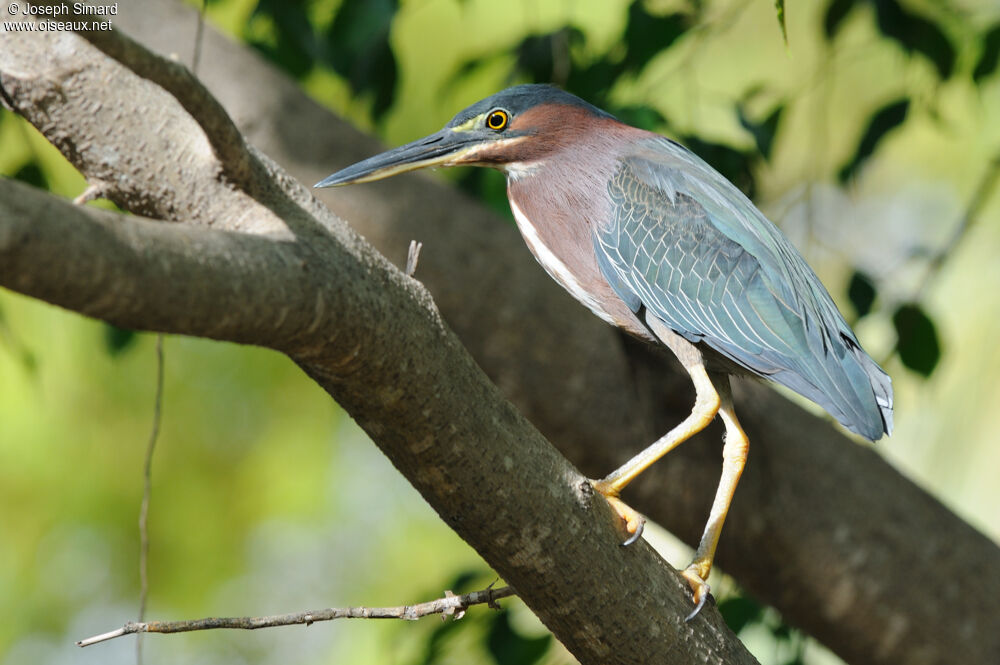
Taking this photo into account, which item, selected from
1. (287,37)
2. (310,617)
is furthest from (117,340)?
(310,617)

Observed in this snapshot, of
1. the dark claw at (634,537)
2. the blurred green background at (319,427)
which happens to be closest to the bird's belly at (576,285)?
the dark claw at (634,537)

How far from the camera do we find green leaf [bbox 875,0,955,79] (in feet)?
9.23

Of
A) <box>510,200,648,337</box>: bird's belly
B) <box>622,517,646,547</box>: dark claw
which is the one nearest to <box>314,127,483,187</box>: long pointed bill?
<box>510,200,648,337</box>: bird's belly

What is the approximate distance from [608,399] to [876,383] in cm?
90

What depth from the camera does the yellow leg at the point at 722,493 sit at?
2.06 meters

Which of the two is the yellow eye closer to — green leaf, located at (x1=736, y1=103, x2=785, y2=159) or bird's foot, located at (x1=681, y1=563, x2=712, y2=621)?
green leaf, located at (x1=736, y1=103, x2=785, y2=159)

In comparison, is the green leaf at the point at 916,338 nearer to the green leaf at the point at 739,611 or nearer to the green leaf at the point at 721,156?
the green leaf at the point at 721,156

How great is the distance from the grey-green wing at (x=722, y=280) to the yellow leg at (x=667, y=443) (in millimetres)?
81

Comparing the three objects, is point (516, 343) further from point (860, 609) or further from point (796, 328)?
point (860, 609)

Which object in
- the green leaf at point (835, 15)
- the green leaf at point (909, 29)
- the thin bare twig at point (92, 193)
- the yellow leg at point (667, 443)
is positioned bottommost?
the yellow leg at point (667, 443)

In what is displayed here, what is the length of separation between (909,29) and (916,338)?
2.97 ft

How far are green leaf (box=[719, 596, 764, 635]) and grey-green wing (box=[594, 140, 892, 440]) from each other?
103 centimetres

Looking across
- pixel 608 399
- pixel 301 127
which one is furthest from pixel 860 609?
pixel 301 127

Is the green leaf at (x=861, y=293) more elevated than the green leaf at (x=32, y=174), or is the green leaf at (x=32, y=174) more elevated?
the green leaf at (x=861, y=293)
